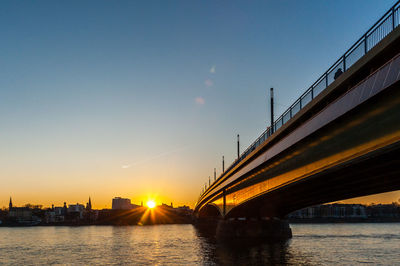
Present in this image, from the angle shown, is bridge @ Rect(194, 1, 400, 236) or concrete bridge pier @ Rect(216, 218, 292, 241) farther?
concrete bridge pier @ Rect(216, 218, 292, 241)

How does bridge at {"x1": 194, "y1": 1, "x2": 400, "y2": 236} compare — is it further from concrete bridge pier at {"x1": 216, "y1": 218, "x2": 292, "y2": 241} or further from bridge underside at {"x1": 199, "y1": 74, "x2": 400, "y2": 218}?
concrete bridge pier at {"x1": 216, "y1": 218, "x2": 292, "y2": 241}

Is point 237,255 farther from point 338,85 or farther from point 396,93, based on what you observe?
point 396,93

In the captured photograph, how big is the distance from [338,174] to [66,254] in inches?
1495

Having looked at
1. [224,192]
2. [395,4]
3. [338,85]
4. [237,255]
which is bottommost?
[237,255]

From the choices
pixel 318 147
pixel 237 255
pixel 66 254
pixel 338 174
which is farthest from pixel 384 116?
pixel 66 254

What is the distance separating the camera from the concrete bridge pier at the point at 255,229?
6227cm

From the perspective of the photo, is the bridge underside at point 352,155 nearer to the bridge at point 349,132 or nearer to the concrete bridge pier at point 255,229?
the bridge at point 349,132

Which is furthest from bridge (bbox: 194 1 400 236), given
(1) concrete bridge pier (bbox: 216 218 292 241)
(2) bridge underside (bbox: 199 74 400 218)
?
(1) concrete bridge pier (bbox: 216 218 292 241)

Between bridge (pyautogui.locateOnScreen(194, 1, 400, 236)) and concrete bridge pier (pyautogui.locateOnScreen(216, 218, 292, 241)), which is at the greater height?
bridge (pyautogui.locateOnScreen(194, 1, 400, 236))

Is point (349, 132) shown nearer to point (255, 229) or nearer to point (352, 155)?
point (352, 155)

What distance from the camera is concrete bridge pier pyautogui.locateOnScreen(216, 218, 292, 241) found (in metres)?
62.3

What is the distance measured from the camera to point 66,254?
1896 inches

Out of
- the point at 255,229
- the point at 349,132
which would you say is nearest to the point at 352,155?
the point at 349,132

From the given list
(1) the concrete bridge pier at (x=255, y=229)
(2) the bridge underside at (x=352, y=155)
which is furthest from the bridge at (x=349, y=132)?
(1) the concrete bridge pier at (x=255, y=229)
